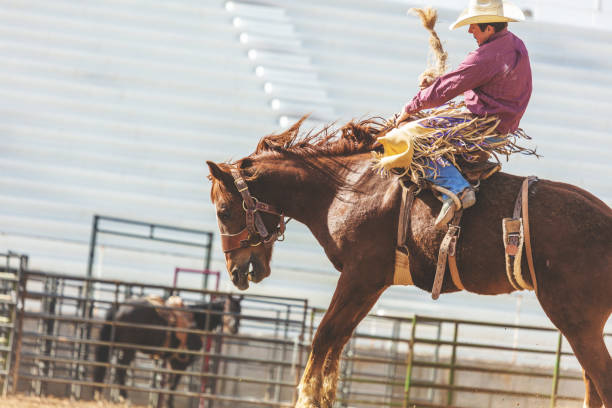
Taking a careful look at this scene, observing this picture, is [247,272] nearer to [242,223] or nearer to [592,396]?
[242,223]

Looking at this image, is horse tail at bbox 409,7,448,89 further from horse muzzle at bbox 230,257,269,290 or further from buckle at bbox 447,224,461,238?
horse muzzle at bbox 230,257,269,290

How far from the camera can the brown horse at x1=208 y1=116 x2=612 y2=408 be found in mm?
3363

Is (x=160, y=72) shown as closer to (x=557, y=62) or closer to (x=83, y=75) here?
(x=83, y=75)

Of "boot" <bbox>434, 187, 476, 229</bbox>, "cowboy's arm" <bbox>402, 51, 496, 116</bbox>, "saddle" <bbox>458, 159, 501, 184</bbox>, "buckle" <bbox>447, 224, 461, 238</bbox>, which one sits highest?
"cowboy's arm" <bbox>402, 51, 496, 116</bbox>

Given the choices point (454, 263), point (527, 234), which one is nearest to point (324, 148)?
point (454, 263)

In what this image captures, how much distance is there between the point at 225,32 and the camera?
13.8 meters

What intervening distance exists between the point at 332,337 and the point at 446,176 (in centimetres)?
91

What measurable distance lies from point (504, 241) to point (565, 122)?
1064 cm

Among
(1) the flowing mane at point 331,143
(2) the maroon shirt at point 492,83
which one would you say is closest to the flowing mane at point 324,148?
(1) the flowing mane at point 331,143

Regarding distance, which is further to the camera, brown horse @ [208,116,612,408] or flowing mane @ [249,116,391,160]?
flowing mane @ [249,116,391,160]

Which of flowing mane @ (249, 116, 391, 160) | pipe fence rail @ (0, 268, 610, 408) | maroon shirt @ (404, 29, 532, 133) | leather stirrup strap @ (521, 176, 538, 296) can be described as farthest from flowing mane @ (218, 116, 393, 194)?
pipe fence rail @ (0, 268, 610, 408)

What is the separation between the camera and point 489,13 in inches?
145

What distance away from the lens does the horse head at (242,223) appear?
13.1 feet

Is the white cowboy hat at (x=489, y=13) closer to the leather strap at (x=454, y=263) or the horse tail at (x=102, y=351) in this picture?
the leather strap at (x=454, y=263)
